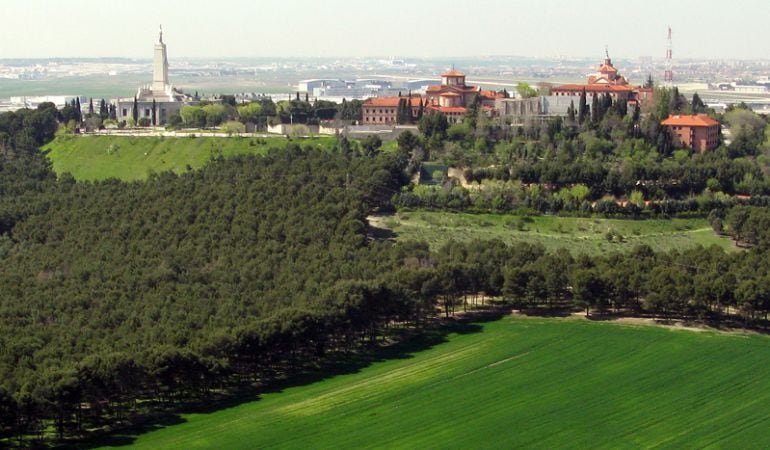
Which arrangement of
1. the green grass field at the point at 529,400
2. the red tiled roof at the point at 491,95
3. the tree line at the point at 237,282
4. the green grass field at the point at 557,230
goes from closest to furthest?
the green grass field at the point at 529,400 → the tree line at the point at 237,282 → the green grass field at the point at 557,230 → the red tiled roof at the point at 491,95

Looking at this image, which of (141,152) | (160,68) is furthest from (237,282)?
(160,68)

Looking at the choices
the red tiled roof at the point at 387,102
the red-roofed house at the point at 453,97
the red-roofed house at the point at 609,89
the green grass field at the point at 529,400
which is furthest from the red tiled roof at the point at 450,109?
the green grass field at the point at 529,400

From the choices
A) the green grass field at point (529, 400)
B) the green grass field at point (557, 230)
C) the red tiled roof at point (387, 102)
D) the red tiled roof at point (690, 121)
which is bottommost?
the green grass field at point (529, 400)

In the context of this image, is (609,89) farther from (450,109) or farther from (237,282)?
(237,282)

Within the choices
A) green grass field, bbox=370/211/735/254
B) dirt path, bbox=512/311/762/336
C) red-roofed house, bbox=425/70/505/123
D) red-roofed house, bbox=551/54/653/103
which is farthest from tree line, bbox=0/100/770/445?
red-roofed house, bbox=551/54/653/103

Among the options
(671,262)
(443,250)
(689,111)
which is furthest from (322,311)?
(689,111)

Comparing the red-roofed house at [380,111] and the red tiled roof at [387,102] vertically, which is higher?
the red tiled roof at [387,102]

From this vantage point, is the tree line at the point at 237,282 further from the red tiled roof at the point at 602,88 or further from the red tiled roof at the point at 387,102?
the red tiled roof at the point at 602,88
